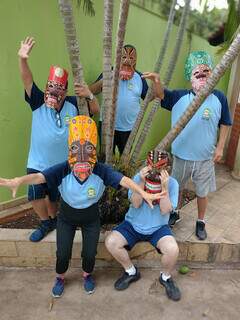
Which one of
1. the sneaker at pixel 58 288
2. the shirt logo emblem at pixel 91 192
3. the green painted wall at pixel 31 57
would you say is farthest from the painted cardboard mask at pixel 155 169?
the green painted wall at pixel 31 57

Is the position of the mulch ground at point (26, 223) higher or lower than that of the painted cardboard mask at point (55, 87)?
lower

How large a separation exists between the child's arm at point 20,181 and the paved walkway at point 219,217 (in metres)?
1.67

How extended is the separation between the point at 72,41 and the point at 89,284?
7.26ft

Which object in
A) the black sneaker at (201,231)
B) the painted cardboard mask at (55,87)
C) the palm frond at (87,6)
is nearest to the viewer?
the painted cardboard mask at (55,87)

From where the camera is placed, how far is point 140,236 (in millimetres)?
3357

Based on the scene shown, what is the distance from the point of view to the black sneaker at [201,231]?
3.79 metres

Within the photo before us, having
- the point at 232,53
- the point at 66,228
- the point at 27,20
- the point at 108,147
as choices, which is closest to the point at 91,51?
the point at 27,20

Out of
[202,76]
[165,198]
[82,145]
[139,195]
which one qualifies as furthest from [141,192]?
[202,76]

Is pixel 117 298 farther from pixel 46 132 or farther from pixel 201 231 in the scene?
pixel 46 132

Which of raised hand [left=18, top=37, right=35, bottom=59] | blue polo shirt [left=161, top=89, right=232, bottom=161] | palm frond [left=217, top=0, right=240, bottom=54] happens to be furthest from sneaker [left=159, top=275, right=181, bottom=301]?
palm frond [left=217, top=0, right=240, bottom=54]

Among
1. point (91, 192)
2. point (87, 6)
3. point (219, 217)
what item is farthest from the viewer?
point (219, 217)

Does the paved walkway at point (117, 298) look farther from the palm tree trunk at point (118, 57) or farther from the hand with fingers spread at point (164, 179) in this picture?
the palm tree trunk at point (118, 57)

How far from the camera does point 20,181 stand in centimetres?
280

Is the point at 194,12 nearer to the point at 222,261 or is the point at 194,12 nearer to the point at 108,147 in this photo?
the point at 108,147
